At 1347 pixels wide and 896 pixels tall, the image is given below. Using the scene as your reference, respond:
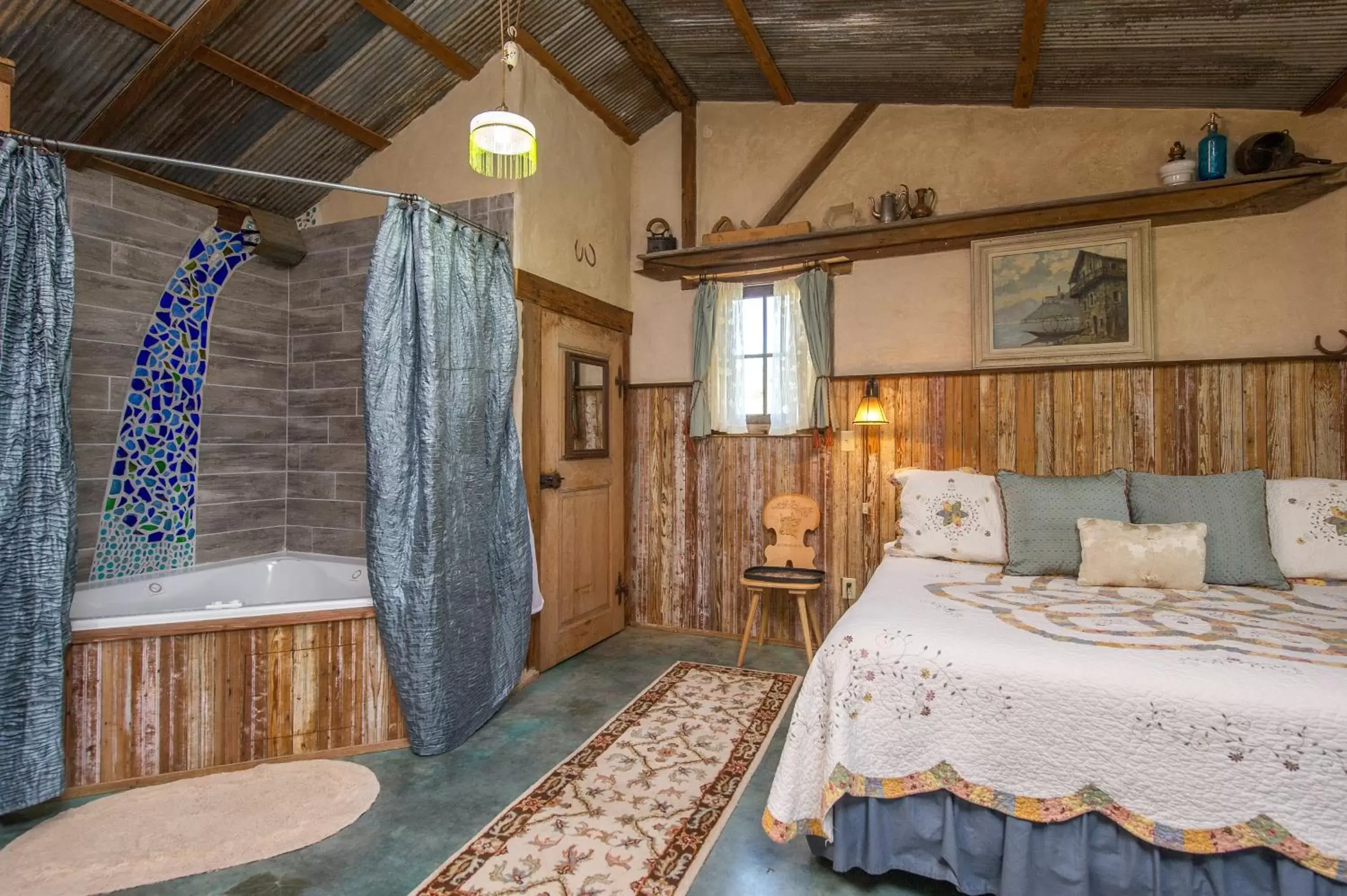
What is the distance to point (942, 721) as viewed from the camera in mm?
1687

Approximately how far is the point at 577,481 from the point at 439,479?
1.16 m

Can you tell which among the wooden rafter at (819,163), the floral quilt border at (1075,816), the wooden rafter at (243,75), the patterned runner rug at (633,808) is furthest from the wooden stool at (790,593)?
the wooden rafter at (243,75)

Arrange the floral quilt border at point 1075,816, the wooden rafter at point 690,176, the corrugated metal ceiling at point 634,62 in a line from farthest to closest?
the wooden rafter at point 690,176 → the corrugated metal ceiling at point 634,62 → the floral quilt border at point 1075,816

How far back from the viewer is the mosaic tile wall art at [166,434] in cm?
308

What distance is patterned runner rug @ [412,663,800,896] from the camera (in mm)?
1798

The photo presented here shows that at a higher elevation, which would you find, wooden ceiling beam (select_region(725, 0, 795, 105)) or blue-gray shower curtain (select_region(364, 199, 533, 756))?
wooden ceiling beam (select_region(725, 0, 795, 105))

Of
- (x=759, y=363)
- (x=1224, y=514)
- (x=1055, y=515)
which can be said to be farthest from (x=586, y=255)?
(x=1224, y=514)

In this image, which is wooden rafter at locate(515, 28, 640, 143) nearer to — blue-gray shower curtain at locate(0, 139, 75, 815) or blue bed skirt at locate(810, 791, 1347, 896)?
blue-gray shower curtain at locate(0, 139, 75, 815)

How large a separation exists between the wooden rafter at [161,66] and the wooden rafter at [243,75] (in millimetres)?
39

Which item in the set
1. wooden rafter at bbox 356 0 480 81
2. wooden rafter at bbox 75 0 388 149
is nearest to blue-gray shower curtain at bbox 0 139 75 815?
wooden rafter at bbox 75 0 388 149

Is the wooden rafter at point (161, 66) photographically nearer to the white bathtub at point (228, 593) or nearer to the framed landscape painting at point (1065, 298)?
the white bathtub at point (228, 593)

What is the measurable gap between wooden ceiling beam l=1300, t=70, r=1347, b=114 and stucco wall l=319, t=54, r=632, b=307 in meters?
3.44

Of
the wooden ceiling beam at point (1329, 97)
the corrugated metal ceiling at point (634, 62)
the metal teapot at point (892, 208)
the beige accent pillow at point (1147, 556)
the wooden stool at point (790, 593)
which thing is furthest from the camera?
the metal teapot at point (892, 208)

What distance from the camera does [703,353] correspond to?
157 inches
